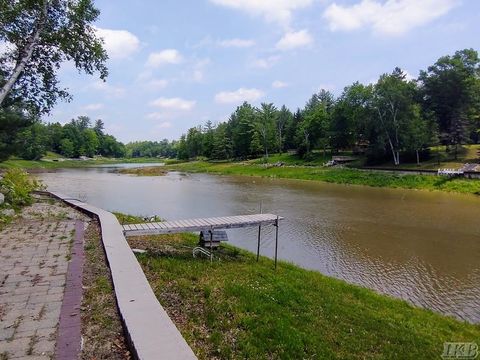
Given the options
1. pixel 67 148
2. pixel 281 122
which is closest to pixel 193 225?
pixel 281 122

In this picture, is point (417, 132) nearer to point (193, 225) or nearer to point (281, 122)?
point (193, 225)

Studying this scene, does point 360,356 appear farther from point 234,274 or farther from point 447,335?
point 234,274

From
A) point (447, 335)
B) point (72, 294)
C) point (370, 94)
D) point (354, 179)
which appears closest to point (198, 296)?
point (72, 294)

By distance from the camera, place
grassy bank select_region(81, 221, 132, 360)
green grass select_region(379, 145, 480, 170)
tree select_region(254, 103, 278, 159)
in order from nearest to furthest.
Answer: grassy bank select_region(81, 221, 132, 360), green grass select_region(379, 145, 480, 170), tree select_region(254, 103, 278, 159)

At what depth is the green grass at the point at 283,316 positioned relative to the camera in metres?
5.34

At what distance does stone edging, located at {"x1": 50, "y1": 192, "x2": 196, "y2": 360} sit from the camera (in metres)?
4.02

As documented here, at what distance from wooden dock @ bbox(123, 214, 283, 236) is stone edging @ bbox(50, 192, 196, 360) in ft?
6.78

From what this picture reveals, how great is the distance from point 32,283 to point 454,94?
58020 mm

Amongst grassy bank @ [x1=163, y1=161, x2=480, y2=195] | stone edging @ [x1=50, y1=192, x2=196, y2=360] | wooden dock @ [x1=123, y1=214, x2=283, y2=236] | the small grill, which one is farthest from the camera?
grassy bank @ [x1=163, y1=161, x2=480, y2=195]

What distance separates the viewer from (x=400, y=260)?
44.3ft

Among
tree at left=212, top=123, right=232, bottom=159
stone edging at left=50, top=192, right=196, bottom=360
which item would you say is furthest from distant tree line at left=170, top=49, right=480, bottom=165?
stone edging at left=50, top=192, right=196, bottom=360

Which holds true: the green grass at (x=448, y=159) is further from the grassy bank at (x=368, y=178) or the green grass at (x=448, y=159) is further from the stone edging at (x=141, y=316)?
the stone edging at (x=141, y=316)

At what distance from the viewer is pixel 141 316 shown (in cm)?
489

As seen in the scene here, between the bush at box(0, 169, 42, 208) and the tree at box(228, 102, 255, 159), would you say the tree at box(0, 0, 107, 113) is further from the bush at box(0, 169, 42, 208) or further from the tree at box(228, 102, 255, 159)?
the tree at box(228, 102, 255, 159)
